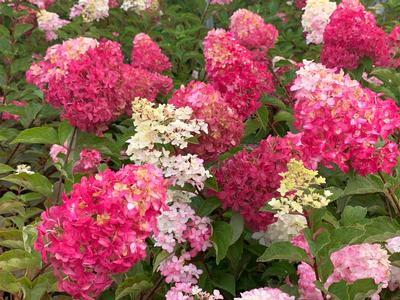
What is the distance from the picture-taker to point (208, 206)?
1.89 metres

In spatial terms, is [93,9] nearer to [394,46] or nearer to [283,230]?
[394,46]

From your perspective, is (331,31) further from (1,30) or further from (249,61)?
(1,30)

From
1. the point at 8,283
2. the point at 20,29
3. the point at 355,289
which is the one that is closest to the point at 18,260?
the point at 8,283

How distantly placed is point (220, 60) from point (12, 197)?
→ 94cm

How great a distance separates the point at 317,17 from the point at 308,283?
7.56 feet

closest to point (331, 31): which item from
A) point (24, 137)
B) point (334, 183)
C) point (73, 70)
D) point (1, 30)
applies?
point (334, 183)

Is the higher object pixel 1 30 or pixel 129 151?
pixel 129 151

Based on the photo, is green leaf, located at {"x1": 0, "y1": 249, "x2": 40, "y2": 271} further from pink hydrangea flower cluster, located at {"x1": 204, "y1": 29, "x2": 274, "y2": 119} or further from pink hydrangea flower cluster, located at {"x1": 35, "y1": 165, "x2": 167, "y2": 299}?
pink hydrangea flower cluster, located at {"x1": 204, "y1": 29, "x2": 274, "y2": 119}

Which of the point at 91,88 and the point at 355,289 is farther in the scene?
the point at 91,88

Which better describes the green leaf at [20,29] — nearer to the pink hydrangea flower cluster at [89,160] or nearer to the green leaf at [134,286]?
the pink hydrangea flower cluster at [89,160]

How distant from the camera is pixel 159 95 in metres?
3.21

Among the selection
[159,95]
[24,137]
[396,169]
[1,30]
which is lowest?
[1,30]

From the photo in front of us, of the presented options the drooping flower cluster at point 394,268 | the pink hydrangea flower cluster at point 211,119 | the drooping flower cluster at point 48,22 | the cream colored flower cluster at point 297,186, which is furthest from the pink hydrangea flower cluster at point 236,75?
the drooping flower cluster at point 48,22

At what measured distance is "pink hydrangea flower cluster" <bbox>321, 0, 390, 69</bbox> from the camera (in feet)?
8.90
